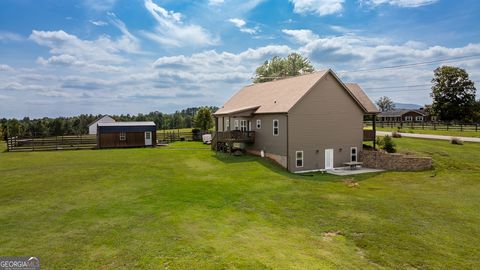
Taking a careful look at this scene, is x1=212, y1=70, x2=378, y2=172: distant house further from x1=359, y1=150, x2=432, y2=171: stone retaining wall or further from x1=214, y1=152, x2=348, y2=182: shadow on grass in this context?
x1=359, y1=150, x2=432, y2=171: stone retaining wall

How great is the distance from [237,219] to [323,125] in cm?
1492

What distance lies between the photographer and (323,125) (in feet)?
80.2

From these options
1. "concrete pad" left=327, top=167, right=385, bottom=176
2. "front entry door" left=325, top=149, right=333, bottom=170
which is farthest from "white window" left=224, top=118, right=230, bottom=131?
"concrete pad" left=327, top=167, right=385, bottom=176

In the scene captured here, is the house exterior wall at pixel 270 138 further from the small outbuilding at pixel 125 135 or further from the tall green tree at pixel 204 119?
the tall green tree at pixel 204 119

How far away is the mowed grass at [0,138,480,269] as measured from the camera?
8633 millimetres

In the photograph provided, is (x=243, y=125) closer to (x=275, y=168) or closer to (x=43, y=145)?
(x=275, y=168)

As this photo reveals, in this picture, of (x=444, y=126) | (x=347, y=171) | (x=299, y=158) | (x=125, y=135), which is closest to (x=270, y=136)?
(x=299, y=158)

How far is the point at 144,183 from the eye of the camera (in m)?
17.7

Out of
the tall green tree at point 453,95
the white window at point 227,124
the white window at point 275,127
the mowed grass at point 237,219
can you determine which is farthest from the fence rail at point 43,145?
the tall green tree at point 453,95

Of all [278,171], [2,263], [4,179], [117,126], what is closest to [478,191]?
[278,171]

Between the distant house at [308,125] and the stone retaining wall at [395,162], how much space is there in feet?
4.85

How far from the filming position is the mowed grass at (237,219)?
28.3 feet

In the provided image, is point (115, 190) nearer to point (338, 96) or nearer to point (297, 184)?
point (297, 184)

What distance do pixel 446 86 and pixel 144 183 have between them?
68441 mm
